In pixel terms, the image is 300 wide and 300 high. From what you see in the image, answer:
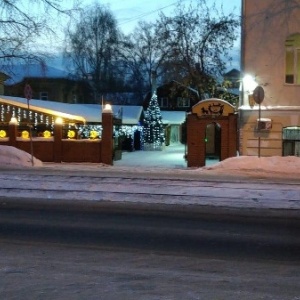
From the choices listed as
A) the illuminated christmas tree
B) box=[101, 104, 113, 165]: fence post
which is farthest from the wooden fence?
the illuminated christmas tree

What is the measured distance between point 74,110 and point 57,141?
13256 millimetres

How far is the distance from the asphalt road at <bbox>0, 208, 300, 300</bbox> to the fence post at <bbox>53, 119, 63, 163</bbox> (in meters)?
17.0

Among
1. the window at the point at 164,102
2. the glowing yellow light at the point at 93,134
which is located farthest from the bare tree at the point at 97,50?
the glowing yellow light at the point at 93,134

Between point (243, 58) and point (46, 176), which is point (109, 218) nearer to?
point (46, 176)

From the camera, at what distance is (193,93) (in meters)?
43.2

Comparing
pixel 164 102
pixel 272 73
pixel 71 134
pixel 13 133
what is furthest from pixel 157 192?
A: pixel 164 102

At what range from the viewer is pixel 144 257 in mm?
8273

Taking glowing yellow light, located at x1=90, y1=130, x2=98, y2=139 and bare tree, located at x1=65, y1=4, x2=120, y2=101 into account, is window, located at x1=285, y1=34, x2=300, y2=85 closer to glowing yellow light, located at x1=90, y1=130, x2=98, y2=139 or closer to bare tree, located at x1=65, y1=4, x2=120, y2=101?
glowing yellow light, located at x1=90, y1=130, x2=98, y2=139

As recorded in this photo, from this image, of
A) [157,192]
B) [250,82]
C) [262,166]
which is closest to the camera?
[157,192]

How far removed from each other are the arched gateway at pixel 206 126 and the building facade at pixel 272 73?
49.8 inches

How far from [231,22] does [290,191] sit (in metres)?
24.4

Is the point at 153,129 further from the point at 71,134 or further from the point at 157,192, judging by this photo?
the point at 157,192

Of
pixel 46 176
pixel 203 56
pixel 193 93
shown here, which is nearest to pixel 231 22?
pixel 203 56

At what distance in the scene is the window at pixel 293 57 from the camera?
84.8 feet
